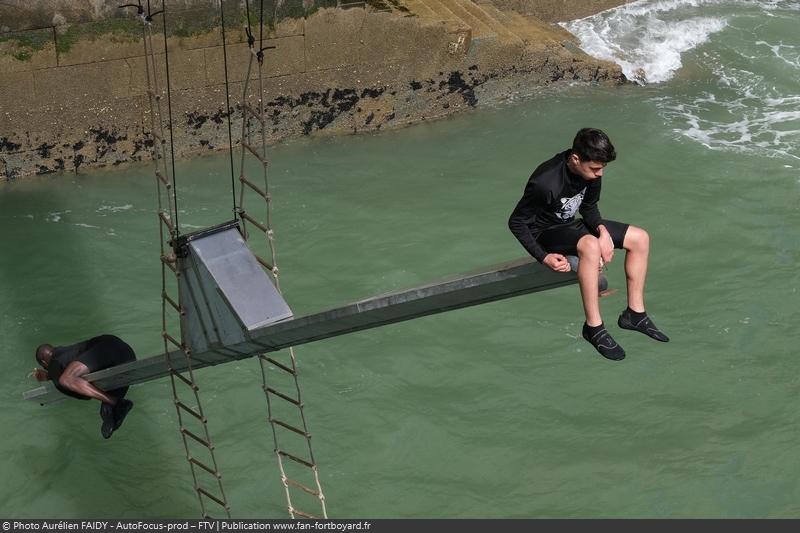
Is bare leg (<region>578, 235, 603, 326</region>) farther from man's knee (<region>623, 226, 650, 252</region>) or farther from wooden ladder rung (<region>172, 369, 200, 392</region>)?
wooden ladder rung (<region>172, 369, 200, 392</region>)

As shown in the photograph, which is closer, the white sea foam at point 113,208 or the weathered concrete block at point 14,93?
the white sea foam at point 113,208

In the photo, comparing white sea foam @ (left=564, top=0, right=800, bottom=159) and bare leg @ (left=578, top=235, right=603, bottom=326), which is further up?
bare leg @ (left=578, top=235, right=603, bottom=326)

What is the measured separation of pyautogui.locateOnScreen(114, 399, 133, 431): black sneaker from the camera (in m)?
8.09

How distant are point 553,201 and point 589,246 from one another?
1.04 feet

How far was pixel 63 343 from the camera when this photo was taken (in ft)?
31.6

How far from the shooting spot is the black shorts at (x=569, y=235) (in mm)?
5215

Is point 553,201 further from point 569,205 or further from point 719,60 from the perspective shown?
point 719,60

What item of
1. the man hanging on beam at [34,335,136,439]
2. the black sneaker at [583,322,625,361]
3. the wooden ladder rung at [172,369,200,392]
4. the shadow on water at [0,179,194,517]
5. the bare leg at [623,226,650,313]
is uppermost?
the bare leg at [623,226,650,313]

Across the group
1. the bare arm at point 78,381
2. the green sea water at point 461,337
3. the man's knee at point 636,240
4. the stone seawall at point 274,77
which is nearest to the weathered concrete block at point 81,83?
the stone seawall at point 274,77

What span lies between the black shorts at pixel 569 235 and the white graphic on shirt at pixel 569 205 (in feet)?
0.14

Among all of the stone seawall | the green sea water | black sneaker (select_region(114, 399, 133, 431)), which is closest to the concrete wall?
the stone seawall

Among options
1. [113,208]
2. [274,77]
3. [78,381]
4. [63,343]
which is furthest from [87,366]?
[274,77]

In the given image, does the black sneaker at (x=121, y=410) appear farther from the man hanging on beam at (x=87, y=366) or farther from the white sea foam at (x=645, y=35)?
the white sea foam at (x=645, y=35)

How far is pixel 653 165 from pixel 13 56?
6.62 m
